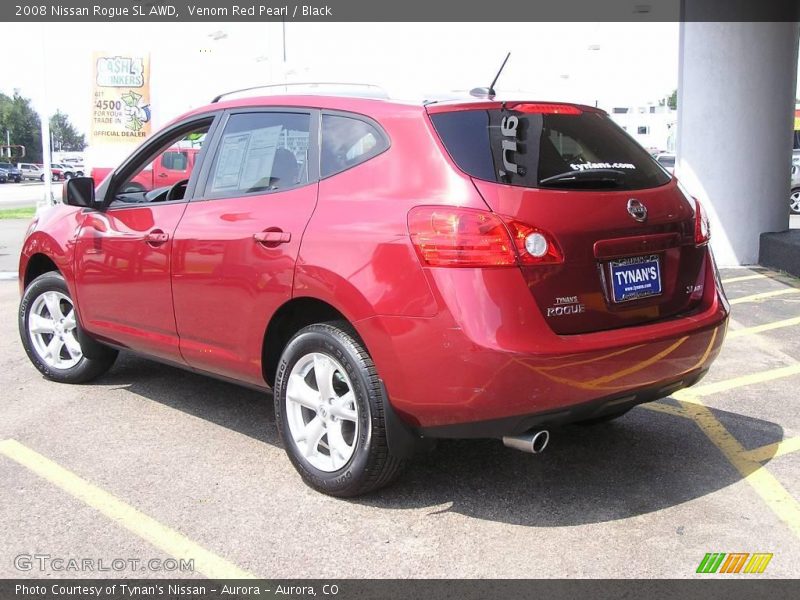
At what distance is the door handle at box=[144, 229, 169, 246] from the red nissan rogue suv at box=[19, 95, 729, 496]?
28 mm

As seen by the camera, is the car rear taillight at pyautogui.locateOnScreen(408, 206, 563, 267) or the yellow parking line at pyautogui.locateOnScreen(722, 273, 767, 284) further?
the yellow parking line at pyautogui.locateOnScreen(722, 273, 767, 284)

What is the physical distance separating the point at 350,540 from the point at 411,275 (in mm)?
1097

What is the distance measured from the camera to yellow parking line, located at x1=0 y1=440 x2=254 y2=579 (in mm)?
3174

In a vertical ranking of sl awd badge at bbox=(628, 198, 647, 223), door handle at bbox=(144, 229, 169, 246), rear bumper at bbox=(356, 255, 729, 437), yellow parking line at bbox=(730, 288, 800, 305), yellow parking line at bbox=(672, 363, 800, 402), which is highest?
sl awd badge at bbox=(628, 198, 647, 223)

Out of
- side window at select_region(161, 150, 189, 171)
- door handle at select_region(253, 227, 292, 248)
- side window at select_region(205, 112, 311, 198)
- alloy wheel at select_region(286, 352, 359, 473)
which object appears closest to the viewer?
alloy wheel at select_region(286, 352, 359, 473)

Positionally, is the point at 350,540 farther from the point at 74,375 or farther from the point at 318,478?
the point at 74,375

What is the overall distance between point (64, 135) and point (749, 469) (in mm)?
157716

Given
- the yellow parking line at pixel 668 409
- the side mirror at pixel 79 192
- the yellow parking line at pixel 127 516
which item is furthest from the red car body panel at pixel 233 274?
the yellow parking line at pixel 668 409

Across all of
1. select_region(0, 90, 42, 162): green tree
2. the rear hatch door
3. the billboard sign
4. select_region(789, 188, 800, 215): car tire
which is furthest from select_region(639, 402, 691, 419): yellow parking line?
select_region(0, 90, 42, 162): green tree

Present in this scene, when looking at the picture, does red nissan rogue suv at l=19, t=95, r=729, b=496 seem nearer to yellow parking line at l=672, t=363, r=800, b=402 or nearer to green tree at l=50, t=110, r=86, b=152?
yellow parking line at l=672, t=363, r=800, b=402

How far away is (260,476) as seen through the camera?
13.2 feet

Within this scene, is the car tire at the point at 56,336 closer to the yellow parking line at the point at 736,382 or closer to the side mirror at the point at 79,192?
the side mirror at the point at 79,192
